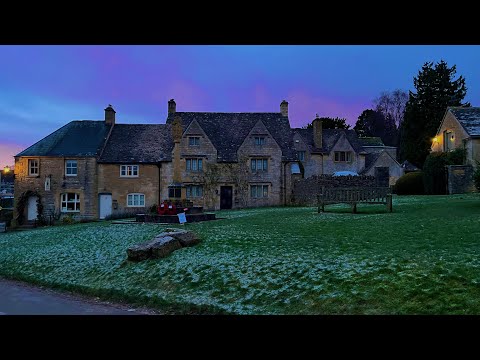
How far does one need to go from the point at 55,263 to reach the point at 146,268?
4511 millimetres

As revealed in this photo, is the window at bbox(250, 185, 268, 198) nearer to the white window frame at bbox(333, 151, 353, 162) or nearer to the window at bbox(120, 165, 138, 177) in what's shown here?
the window at bbox(120, 165, 138, 177)

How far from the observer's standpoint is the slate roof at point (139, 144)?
40406 mm

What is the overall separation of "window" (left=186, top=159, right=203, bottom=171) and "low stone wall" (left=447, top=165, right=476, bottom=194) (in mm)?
20993

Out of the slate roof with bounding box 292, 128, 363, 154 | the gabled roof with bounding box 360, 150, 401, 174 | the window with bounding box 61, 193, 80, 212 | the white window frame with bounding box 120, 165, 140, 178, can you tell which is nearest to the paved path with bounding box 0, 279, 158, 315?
the white window frame with bounding box 120, 165, 140, 178

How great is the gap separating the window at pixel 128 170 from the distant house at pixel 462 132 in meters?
28.8

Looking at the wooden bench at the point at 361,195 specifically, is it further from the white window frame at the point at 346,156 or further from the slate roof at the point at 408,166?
the slate roof at the point at 408,166

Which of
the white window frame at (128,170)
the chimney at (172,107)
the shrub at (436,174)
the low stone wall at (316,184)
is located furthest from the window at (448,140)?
the white window frame at (128,170)

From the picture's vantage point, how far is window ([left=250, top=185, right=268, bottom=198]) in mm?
40781

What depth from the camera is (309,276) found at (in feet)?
34.0

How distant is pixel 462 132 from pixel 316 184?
45.5 ft

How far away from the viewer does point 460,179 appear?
108ft
